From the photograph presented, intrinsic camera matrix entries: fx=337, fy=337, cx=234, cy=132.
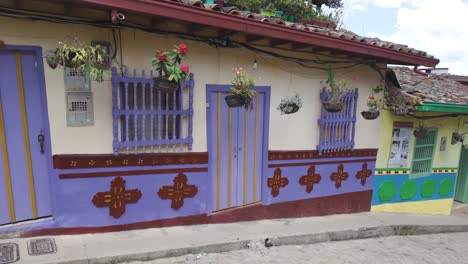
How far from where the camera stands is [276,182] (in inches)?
237

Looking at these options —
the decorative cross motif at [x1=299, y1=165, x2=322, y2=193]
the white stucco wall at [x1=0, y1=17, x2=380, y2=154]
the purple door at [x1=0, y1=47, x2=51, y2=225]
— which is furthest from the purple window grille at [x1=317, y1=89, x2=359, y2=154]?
the purple door at [x1=0, y1=47, x2=51, y2=225]

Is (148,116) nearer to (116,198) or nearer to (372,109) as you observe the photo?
(116,198)

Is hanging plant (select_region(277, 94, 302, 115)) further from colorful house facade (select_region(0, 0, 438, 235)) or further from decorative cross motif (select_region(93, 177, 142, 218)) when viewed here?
decorative cross motif (select_region(93, 177, 142, 218))

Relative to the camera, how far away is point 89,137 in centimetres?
436

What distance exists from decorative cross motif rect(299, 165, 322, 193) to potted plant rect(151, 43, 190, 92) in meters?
3.26

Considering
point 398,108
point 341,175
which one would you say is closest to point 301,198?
point 341,175

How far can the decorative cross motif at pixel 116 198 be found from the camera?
14.8ft

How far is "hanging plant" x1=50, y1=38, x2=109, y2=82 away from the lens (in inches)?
143

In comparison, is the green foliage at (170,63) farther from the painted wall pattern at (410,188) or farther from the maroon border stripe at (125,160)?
the painted wall pattern at (410,188)

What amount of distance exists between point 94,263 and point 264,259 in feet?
7.37

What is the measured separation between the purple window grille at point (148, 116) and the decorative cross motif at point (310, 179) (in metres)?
2.45

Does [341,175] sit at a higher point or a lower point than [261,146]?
lower

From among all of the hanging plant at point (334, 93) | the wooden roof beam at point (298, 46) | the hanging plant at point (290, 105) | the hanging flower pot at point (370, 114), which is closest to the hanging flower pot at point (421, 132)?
the hanging flower pot at point (370, 114)

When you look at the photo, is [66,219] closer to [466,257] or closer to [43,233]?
[43,233]
